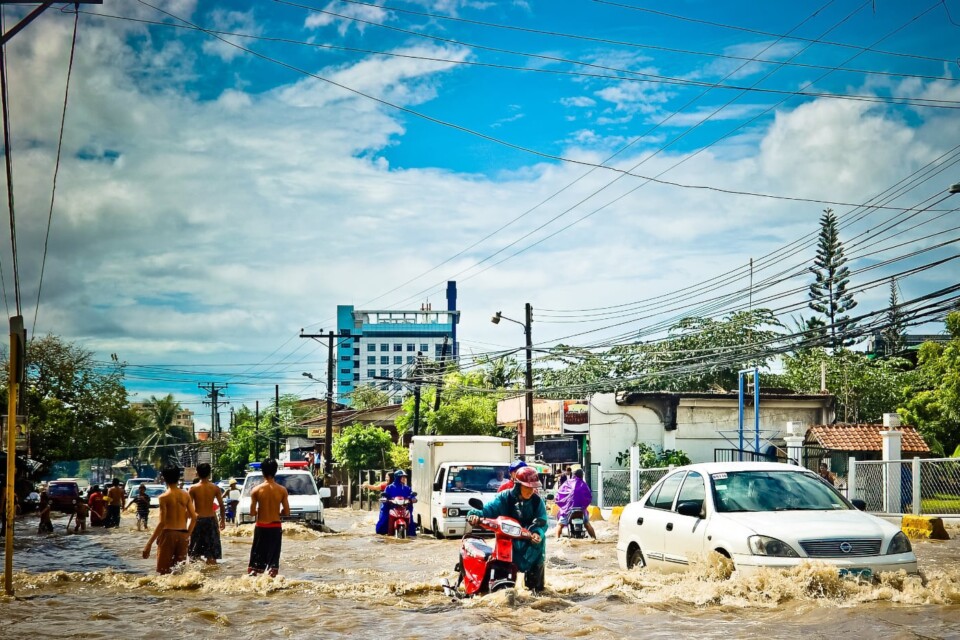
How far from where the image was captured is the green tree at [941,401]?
3872 cm

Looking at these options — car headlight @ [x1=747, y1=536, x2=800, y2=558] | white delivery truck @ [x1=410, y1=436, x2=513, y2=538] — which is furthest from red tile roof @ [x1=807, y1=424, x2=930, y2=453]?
car headlight @ [x1=747, y1=536, x2=800, y2=558]

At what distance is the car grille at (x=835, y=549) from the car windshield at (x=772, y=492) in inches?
39.7

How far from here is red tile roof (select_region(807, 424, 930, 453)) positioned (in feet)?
107

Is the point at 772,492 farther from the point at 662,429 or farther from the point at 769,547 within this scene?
the point at 662,429

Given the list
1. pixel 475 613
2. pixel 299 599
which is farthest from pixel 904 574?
pixel 299 599

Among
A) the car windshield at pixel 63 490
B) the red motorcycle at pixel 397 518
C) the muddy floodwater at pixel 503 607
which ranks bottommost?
the car windshield at pixel 63 490

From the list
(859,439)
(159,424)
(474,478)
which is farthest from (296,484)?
(159,424)

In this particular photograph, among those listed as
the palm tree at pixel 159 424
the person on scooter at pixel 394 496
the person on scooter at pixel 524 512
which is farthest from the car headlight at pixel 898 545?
the palm tree at pixel 159 424

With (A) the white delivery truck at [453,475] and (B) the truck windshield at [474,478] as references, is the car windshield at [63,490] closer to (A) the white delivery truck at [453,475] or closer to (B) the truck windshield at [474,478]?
(A) the white delivery truck at [453,475]

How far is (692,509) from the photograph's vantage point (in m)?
10.9

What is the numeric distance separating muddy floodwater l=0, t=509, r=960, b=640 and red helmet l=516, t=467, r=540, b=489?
106 centimetres

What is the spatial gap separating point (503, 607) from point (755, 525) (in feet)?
8.58

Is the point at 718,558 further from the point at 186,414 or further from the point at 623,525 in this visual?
the point at 186,414

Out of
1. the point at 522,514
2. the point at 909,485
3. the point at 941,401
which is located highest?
the point at 941,401
